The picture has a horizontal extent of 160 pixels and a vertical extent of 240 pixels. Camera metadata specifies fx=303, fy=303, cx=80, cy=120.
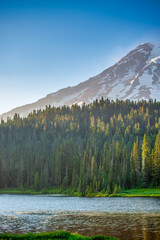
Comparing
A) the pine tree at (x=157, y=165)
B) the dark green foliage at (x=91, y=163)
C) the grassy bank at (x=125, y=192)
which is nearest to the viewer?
the grassy bank at (x=125, y=192)

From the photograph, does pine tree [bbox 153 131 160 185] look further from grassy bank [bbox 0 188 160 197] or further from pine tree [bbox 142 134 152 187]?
grassy bank [bbox 0 188 160 197]

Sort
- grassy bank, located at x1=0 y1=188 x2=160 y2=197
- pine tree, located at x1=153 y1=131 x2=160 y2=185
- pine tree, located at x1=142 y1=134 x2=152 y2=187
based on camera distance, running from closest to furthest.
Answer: grassy bank, located at x1=0 y1=188 x2=160 y2=197 → pine tree, located at x1=153 y1=131 x2=160 y2=185 → pine tree, located at x1=142 y1=134 x2=152 y2=187

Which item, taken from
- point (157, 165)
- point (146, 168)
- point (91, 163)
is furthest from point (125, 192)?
point (91, 163)

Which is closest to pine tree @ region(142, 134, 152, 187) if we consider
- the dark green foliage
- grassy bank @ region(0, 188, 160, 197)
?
the dark green foliage

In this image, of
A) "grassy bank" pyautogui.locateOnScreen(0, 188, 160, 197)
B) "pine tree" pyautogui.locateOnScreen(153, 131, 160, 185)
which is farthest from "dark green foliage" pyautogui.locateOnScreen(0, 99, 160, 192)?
"grassy bank" pyautogui.locateOnScreen(0, 188, 160, 197)

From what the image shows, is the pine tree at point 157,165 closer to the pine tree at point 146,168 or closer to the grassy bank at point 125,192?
the pine tree at point 146,168

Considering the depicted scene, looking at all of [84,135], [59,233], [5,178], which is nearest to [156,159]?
[5,178]

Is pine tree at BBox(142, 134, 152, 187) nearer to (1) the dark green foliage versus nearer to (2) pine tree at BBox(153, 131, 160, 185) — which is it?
(1) the dark green foliage

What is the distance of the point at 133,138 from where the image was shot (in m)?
161

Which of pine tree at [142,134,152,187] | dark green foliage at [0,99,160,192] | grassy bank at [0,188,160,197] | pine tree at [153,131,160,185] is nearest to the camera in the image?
grassy bank at [0,188,160,197]

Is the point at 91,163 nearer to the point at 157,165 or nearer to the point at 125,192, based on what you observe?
the point at 125,192

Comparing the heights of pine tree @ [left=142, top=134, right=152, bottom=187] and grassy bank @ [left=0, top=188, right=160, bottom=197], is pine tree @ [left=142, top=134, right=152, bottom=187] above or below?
above

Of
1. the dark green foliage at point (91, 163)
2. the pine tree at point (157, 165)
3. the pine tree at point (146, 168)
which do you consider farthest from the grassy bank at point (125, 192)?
the pine tree at point (157, 165)

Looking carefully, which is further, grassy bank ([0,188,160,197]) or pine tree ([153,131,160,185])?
pine tree ([153,131,160,185])
